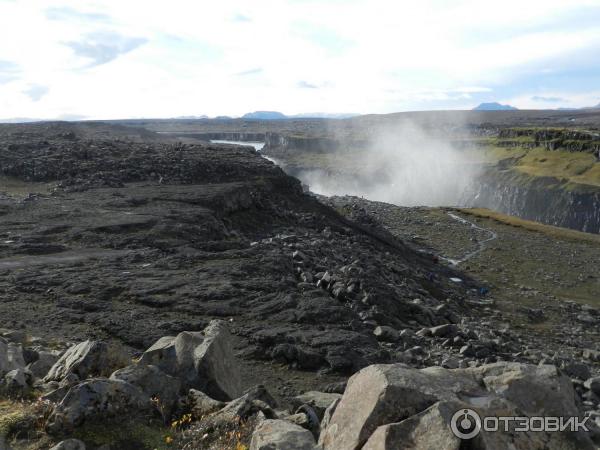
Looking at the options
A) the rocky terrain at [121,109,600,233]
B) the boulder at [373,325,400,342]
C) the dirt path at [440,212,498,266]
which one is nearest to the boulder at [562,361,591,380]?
the boulder at [373,325,400,342]

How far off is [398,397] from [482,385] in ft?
6.33

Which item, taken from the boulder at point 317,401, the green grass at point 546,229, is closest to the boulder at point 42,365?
the boulder at point 317,401

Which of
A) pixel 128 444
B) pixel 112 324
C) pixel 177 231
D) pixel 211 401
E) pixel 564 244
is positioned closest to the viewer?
pixel 128 444

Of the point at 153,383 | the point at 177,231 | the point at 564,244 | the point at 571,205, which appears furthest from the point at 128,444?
the point at 571,205

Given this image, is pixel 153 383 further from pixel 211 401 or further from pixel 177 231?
pixel 177 231

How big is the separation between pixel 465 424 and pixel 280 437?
7.61ft

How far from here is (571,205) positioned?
83.1m

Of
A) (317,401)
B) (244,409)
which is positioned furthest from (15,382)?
(317,401)

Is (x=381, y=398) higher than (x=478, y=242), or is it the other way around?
(x=381, y=398)

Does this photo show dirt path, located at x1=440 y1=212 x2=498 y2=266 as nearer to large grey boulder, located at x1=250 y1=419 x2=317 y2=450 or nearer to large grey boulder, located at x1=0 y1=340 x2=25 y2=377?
large grey boulder, located at x1=0 y1=340 x2=25 y2=377

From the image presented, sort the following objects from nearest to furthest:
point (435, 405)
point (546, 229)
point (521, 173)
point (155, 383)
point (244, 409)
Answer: point (435, 405) → point (244, 409) → point (155, 383) → point (546, 229) → point (521, 173)

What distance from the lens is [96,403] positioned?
7129 millimetres

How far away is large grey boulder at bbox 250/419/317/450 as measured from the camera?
6.07 m

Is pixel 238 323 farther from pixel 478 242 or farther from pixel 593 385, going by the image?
pixel 478 242
